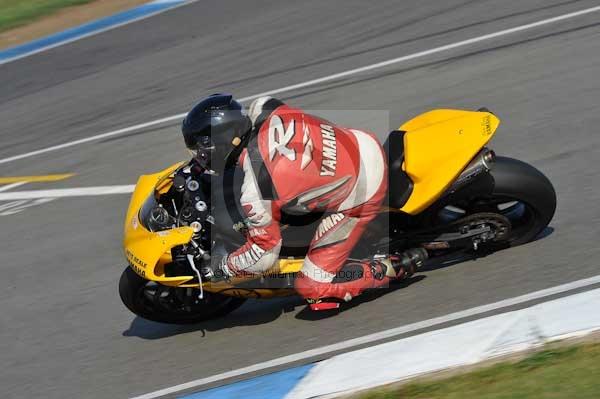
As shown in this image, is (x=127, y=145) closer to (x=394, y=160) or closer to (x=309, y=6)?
(x=309, y=6)

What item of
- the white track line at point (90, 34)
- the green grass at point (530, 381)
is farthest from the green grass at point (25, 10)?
the green grass at point (530, 381)

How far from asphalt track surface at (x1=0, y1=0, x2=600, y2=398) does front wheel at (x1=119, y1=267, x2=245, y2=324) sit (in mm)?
131

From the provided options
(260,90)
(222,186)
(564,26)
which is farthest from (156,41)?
(222,186)

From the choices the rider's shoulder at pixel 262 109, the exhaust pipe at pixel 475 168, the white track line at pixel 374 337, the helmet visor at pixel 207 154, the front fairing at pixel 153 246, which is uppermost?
the rider's shoulder at pixel 262 109

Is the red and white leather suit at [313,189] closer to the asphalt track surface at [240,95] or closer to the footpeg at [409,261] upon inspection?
the footpeg at [409,261]

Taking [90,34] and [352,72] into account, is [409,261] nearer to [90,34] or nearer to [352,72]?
[352,72]

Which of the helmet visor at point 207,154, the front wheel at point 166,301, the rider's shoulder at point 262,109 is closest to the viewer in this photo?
the helmet visor at point 207,154

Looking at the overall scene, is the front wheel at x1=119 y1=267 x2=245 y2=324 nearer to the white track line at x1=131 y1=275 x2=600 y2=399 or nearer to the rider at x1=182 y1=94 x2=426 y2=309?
the rider at x1=182 y1=94 x2=426 y2=309

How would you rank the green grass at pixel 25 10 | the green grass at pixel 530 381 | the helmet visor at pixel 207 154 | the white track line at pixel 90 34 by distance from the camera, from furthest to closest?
the green grass at pixel 25 10, the white track line at pixel 90 34, the helmet visor at pixel 207 154, the green grass at pixel 530 381

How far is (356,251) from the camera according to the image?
621 cm

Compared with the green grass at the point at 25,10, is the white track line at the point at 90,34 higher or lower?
lower

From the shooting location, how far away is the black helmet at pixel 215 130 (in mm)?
5746

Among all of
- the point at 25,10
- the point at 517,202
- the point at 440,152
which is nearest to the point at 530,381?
the point at 440,152

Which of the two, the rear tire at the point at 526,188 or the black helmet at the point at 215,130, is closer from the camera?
the black helmet at the point at 215,130
